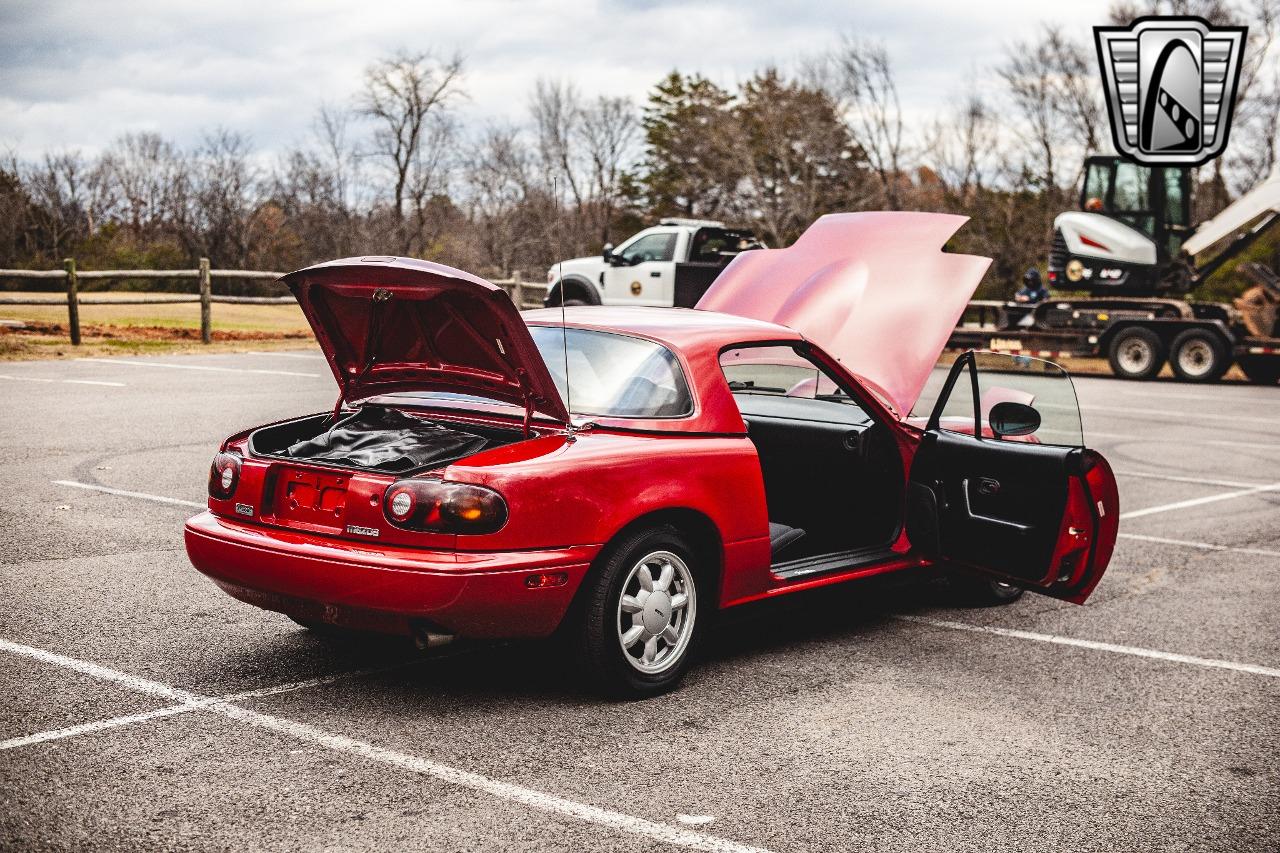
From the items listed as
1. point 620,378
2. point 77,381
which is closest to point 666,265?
point 77,381

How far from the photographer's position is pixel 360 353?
5125mm

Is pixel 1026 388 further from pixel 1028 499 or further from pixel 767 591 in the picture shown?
pixel 767 591

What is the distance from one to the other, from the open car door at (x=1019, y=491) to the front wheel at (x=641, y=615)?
1.33 metres

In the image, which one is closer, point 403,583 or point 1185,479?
point 403,583

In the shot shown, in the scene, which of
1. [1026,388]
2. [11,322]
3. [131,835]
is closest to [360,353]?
[131,835]

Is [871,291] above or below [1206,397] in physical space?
above

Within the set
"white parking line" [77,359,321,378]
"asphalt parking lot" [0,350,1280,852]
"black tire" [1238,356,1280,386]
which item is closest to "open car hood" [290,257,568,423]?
"asphalt parking lot" [0,350,1280,852]

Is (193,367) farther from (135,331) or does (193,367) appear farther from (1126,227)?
(1126,227)

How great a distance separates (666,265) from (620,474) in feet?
61.1

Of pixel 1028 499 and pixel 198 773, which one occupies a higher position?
pixel 1028 499

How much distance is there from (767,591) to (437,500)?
1.54 m

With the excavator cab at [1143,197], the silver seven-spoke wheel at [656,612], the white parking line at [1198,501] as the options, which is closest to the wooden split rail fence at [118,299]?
the excavator cab at [1143,197]

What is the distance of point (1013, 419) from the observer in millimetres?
5254

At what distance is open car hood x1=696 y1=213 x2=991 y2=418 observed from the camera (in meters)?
5.97
